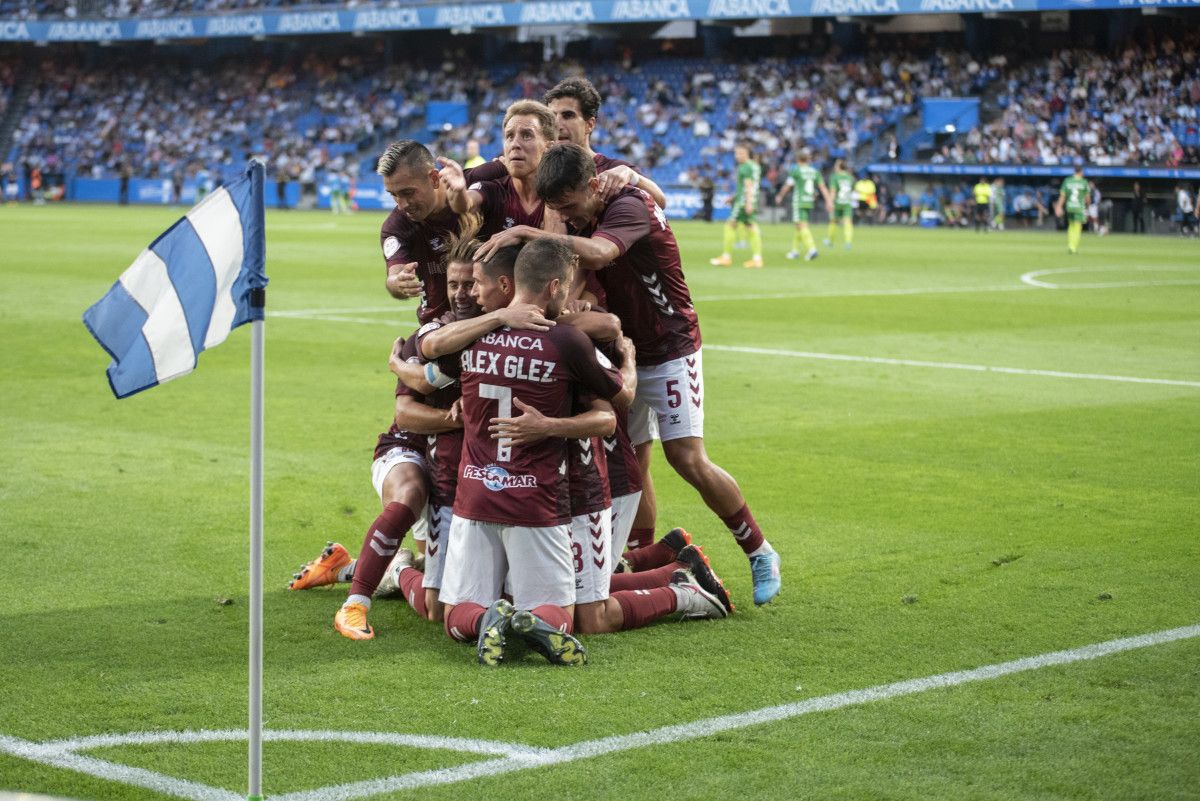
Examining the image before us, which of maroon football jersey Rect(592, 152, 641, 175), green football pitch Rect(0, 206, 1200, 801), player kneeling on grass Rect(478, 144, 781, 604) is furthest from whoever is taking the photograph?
maroon football jersey Rect(592, 152, 641, 175)

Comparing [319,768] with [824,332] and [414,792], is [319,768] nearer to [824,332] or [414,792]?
[414,792]

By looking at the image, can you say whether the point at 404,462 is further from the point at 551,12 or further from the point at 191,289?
the point at 551,12

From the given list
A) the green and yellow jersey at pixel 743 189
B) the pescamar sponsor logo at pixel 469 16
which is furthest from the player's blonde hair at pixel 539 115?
the pescamar sponsor logo at pixel 469 16

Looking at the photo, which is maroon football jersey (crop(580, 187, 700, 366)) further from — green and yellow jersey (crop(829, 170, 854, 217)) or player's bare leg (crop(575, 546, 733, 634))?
green and yellow jersey (crop(829, 170, 854, 217))

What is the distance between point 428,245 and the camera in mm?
7043

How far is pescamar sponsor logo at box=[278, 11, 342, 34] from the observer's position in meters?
66.1

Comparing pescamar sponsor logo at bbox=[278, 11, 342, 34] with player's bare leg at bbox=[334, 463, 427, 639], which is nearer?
player's bare leg at bbox=[334, 463, 427, 639]

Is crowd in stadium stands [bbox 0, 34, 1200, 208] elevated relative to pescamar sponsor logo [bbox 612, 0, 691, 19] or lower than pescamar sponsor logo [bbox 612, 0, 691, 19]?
lower

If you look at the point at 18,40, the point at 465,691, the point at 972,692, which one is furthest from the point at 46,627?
the point at 18,40

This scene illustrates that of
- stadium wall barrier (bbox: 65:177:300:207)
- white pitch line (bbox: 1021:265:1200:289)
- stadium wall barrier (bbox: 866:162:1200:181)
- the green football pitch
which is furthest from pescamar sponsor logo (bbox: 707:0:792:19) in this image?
the green football pitch

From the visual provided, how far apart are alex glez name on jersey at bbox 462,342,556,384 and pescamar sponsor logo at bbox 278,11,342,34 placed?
62.6 metres

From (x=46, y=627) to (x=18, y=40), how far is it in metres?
74.3

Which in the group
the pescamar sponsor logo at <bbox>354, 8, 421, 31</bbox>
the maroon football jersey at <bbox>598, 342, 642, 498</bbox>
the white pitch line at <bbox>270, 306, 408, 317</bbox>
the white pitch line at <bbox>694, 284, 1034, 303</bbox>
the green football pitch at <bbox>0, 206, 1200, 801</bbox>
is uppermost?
the pescamar sponsor logo at <bbox>354, 8, 421, 31</bbox>

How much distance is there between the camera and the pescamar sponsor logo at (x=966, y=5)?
5184 cm
